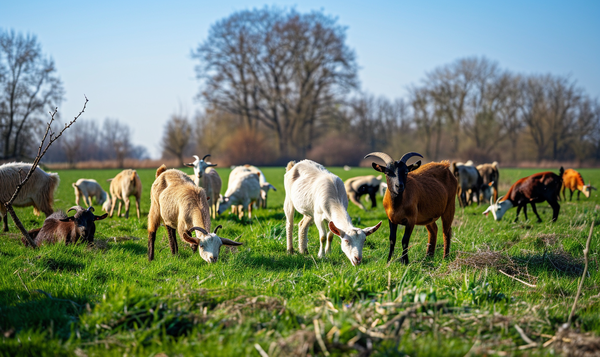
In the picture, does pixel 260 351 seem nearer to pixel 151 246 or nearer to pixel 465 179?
pixel 151 246

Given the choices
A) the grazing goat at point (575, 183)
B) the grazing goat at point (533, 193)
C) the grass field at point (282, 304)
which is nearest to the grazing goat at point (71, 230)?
the grass field at point (282, 304)

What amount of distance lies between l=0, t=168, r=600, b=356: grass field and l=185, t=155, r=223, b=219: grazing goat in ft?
16.4

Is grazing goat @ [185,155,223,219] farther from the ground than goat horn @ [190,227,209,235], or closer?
farther from the ground

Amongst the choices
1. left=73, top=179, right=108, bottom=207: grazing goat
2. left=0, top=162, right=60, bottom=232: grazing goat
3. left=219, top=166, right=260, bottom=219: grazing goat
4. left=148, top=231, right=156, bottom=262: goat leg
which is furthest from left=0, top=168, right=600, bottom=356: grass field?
left=73, top=179, right=108, bottom=207: grazing goat

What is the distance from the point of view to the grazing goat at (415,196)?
5969mm

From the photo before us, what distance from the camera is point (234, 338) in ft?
10.5

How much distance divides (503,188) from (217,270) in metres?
19.4

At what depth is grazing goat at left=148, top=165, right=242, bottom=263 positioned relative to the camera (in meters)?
6.00

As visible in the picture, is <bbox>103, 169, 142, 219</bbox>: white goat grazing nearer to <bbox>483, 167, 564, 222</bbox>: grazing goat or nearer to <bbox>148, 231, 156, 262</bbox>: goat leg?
<bbox>148, 231, 156, 262</bbox>: goat leg

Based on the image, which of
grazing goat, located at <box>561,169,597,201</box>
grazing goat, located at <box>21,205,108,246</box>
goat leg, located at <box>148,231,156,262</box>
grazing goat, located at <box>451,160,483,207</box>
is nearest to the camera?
goat leg, located at <box>148,231,156,262</box>

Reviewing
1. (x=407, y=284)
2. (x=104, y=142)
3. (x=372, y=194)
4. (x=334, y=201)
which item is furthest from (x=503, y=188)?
(x=104, y=142)

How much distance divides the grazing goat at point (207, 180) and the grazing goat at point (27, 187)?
11.9 feet

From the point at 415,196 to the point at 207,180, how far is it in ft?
26.0

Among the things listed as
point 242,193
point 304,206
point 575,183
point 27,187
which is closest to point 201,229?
point 304,206
